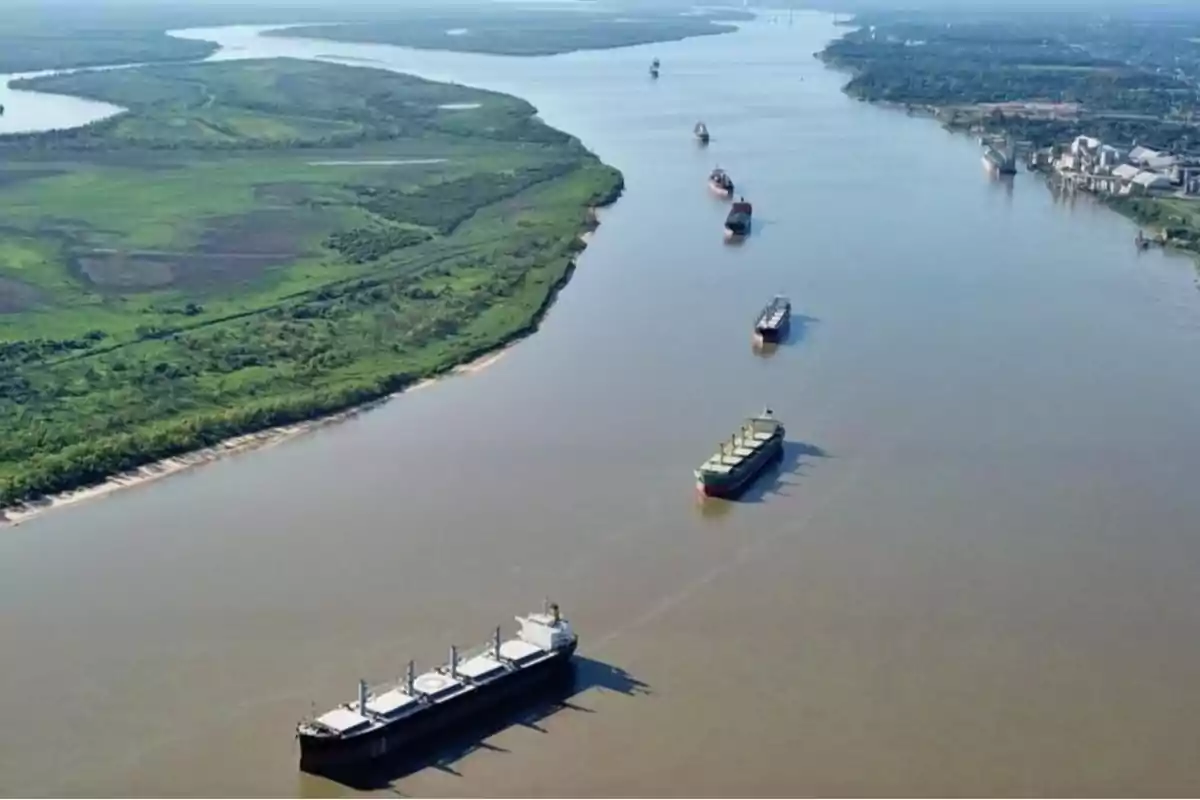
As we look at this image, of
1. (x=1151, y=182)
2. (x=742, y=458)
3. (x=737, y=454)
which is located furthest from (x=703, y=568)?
(x=1151, y=182)

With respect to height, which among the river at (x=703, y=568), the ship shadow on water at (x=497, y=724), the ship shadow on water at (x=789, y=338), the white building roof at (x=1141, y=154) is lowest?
the ship shadow on water at (x=497, y=724)

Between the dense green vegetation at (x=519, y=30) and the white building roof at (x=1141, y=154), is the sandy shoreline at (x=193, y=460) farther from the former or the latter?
the dense green vegetation at (x=519, y=30)

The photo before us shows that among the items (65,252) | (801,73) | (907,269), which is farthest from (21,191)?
(801,73)

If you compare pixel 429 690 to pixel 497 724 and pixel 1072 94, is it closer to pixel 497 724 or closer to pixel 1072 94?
pixel 497 724

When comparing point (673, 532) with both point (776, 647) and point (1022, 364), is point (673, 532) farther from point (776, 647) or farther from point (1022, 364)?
point (1022, 364)

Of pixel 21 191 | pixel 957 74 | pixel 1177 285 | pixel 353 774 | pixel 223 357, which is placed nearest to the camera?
pixel 353 774

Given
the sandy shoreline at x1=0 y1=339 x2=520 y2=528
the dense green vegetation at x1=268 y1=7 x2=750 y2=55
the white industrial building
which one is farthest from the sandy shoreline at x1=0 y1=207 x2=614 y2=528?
the dense green vegetation at x1=268 y1=7 x2=750 y2=55

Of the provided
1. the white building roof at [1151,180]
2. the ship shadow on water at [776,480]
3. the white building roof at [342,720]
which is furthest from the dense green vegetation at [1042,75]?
the white building roof at [342,720]
